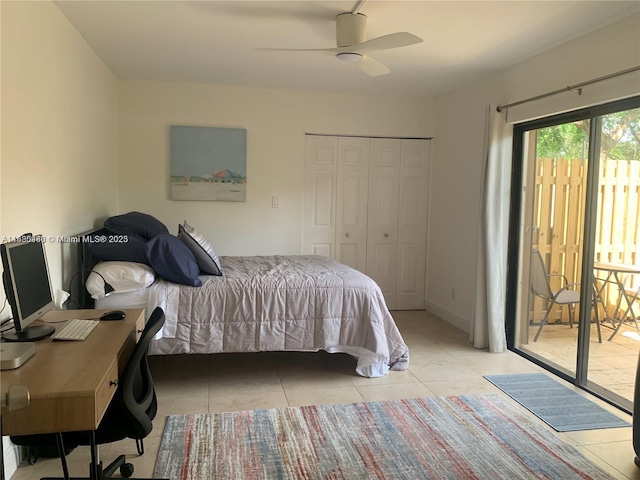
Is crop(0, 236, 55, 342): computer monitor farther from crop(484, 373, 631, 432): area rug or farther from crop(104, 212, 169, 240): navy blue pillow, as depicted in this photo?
crop(484, 373, 631, 432): area rug

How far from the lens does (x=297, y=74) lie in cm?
443

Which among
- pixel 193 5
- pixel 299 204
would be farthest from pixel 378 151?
pixel 193 5

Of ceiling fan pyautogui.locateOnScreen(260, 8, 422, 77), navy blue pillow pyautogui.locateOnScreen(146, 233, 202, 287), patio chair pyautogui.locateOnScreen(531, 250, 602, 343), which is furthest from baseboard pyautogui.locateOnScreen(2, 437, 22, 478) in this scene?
patio chair pyautogui.locateOnScreen(531, 250, 602, 343)

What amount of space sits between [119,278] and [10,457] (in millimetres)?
1178

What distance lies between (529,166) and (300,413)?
280 centimetres

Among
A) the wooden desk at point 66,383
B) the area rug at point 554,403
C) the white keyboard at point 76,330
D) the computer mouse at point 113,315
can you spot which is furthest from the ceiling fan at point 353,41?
the area rug at point 554,403

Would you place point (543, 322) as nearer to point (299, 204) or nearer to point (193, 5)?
point (299, 204)

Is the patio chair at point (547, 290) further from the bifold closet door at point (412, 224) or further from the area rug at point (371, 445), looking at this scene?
the bifold closet door at point (412, 224)

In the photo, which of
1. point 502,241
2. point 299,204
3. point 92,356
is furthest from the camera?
point 299,204

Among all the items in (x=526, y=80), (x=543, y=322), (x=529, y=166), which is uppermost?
(x=526, y=80)

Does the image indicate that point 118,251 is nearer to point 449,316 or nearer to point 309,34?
point 309,34

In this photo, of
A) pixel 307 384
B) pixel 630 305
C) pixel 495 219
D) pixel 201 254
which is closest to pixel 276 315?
pixel 307 384

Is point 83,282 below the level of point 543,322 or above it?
above

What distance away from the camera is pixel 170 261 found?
3197 mm
